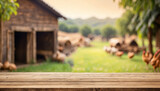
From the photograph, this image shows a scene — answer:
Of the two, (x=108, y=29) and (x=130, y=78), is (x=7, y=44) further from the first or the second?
(x=108, y=29)

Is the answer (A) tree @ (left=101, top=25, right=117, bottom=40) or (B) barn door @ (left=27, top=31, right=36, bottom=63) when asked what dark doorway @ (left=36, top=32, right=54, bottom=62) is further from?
(A) tree @ (left=101, top=25, right=117, bottom=40)

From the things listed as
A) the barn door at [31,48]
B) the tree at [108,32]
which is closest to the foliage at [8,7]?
the barn door at [31,48]

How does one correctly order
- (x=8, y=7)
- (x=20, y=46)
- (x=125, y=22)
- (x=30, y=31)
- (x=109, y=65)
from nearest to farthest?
1. (x=8, y=7)
2. (x=30, y=31)
3. (x=109, y=65)
4. (x=20, y=46)
5. (x=125, y=22)

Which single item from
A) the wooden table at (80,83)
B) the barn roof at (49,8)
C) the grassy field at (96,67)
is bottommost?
the grassy field at (96,67)

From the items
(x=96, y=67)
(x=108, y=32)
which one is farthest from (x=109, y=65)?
(x=108, y=32)

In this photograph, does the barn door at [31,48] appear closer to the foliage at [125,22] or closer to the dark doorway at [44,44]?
the dark doorway at [44,44]

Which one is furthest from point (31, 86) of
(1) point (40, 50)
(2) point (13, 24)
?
(1) point (40, 50)

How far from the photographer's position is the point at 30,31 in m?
11.0

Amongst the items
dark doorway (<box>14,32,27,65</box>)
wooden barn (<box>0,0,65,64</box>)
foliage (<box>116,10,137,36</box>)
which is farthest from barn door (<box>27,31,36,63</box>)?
foliage (<box>116,10,137,36</box>)

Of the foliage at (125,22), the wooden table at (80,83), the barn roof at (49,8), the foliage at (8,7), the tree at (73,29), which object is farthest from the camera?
the tree at (73,29)

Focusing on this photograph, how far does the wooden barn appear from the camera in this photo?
9484 millimetres

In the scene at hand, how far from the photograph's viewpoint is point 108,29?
50750mm

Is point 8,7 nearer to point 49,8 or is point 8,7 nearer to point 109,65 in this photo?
point 49,8

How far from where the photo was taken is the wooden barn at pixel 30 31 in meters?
9.48
